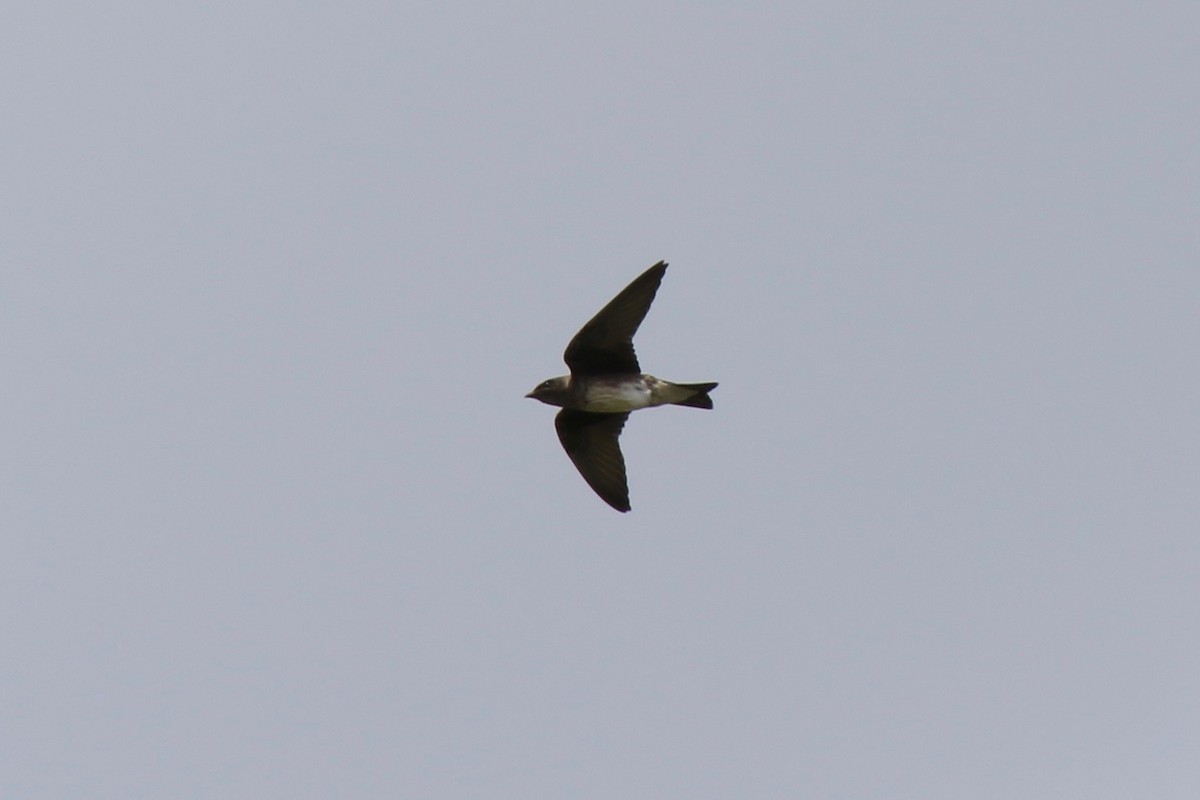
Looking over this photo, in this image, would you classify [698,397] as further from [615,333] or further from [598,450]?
[598,450]

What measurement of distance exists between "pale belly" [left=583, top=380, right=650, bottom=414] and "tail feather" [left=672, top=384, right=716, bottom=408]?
0.27 metres

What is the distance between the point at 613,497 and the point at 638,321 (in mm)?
1733

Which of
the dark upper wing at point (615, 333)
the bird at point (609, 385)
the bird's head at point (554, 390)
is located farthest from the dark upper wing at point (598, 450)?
Result: the dark upper wing at point (615, 333)

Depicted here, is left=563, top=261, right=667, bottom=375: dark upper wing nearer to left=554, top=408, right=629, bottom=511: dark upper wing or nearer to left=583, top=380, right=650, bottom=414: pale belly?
left=583, top=380, right=650, bottom=414: pale belly

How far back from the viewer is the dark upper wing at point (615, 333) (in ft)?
48.1

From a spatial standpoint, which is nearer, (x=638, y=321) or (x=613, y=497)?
(x=638, y=321)

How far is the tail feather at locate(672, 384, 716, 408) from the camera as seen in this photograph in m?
14.9

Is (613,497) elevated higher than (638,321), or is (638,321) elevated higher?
(638,321)

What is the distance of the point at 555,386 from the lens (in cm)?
1525

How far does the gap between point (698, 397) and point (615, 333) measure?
829 millimetres

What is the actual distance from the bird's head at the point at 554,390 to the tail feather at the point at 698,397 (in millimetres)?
883

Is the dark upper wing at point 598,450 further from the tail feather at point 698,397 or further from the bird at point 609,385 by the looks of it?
the tail feather at point 698,397

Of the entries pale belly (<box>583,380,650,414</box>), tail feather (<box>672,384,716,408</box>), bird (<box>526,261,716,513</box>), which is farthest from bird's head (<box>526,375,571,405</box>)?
tail feather (<box>672,384,716,408</box>)

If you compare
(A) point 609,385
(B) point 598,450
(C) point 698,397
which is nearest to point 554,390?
(A) point 609,385
